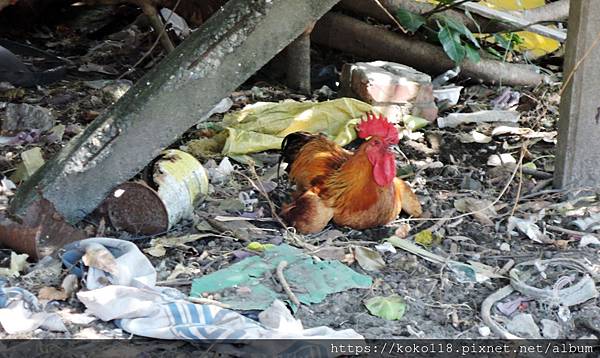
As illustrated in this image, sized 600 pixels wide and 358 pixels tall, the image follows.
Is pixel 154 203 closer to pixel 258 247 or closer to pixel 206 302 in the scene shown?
pixel 258 247

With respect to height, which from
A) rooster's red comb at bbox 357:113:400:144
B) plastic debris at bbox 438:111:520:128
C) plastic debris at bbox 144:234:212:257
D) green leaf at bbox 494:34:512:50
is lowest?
plastic debris at bbox 438:111:520:128

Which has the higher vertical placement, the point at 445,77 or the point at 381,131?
the point at 381,131

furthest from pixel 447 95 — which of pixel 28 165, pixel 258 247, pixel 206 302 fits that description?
pixel 206 302

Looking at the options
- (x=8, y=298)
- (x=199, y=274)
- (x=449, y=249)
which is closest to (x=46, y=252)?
(x=8, y=298)

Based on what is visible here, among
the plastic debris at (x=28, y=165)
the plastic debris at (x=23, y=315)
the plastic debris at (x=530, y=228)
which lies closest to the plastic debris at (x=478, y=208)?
the plastic debris at (x=530, y=228)

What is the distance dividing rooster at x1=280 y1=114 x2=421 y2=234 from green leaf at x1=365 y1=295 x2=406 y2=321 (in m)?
0.79

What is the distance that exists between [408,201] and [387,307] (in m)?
1.08

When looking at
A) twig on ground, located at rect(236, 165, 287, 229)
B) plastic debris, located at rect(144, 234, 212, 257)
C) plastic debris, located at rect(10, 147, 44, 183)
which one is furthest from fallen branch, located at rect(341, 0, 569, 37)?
plastic debris, located at rect(144, 234, 212, 257)

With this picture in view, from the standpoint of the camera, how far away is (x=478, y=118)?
613cm

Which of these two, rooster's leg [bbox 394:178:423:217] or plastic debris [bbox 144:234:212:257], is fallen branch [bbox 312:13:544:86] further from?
plastic debris [bbox 144:234:212:257]

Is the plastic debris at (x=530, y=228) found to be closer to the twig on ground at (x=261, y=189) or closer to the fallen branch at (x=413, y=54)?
the twig on ground at (x=261, y=189)

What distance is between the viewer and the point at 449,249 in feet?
13.4

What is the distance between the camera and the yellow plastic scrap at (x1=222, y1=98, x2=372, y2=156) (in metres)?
5.52

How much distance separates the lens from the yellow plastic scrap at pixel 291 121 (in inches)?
217
